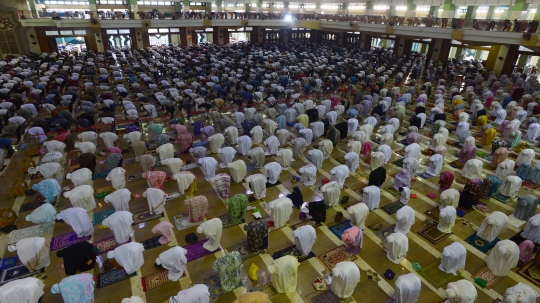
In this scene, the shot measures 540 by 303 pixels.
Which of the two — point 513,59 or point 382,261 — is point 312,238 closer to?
point 382,261

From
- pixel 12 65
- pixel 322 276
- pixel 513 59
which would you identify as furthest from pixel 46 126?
pixel 513 59

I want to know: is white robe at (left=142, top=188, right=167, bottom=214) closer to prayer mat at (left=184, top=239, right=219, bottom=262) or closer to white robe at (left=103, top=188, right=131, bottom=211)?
white robe at (left=103, top=188, right=131, bottom=211)

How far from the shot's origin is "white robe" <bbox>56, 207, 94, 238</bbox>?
24.7 feet

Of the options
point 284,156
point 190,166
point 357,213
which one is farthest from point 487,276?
point 190,166

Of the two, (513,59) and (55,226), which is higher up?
(513,59)

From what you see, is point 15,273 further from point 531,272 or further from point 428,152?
point 428,152

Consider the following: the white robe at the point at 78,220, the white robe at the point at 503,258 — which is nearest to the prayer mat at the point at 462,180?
the white robe at the point at 503,258

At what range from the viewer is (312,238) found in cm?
735

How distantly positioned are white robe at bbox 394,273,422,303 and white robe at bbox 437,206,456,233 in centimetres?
279

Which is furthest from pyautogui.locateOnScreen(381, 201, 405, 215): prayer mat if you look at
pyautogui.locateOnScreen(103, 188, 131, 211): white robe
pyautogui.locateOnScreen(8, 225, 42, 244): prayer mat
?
pyautogui.locateOnScreen(8, 225, 42, 244): prayer mat

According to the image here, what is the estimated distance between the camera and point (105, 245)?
7.81 meters

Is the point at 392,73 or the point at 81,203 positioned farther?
the point at 392,73

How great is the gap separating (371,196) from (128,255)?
6.08 metres

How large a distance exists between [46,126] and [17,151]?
4.51 feet
